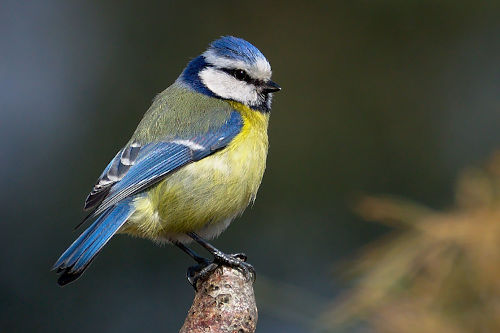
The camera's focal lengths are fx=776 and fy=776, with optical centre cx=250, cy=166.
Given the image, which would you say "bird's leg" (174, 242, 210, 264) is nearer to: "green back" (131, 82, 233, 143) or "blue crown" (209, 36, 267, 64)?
"green back" (131, 82, 233, 143)

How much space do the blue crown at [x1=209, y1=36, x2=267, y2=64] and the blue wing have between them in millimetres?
235

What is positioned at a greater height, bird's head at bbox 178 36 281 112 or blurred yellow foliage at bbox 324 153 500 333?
bird's head at bbox 178 36 281 112

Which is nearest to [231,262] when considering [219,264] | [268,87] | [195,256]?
[219,264]

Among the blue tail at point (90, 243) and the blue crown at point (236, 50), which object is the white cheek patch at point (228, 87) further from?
the blue tail at point (90, 243)

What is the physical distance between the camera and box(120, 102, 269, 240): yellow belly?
2.30 m

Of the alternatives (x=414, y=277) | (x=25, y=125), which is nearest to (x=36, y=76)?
(x=25, y=125)

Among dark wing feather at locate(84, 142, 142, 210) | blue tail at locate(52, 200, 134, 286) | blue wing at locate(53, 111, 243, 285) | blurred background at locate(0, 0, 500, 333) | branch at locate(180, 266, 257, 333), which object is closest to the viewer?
branch at locate(180, 266, 257, 333)

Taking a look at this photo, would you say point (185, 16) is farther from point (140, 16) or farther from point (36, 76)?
point (36, 76)

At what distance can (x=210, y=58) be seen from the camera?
271 cm

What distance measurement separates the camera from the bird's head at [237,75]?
8.60ft

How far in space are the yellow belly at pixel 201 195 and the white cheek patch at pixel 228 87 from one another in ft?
0.76

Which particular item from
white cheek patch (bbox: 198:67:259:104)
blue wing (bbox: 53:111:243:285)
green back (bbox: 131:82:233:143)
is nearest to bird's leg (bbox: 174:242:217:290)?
blue wing (bbox: 53:111:243:285)

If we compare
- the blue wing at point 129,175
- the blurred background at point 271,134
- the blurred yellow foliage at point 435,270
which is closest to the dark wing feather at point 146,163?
the blue wing at point 129,175

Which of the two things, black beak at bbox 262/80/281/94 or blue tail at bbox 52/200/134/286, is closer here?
blue tail at bbox 52/200/134/286
